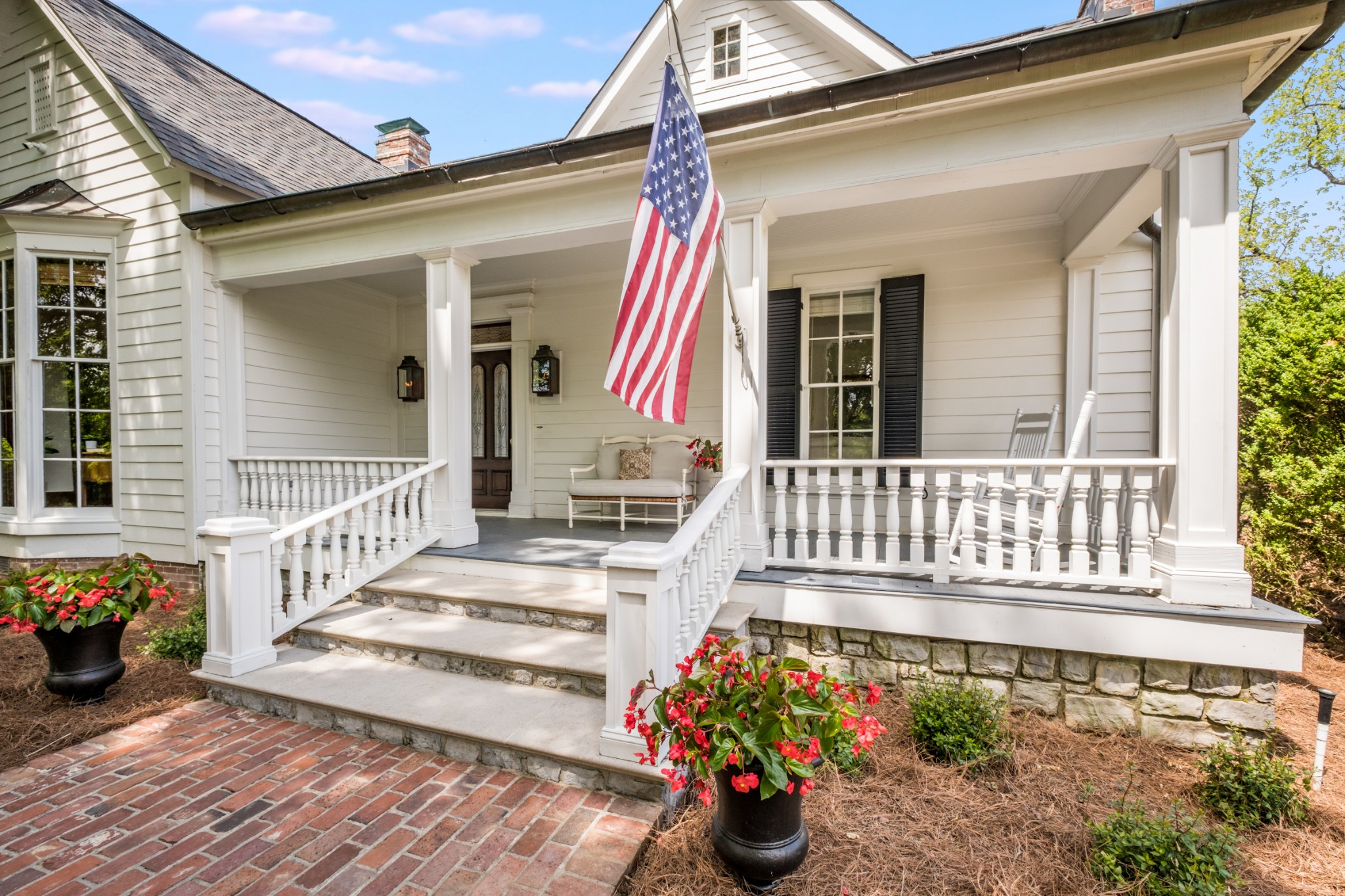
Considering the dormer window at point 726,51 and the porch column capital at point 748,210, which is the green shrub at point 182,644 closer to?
the porch column capital at point 748,210

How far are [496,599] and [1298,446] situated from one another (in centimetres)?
520

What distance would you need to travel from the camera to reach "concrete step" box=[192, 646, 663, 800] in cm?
225

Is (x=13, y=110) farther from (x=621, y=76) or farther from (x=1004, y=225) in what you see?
(x=1004, y=225)

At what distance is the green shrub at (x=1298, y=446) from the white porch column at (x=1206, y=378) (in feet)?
5.88

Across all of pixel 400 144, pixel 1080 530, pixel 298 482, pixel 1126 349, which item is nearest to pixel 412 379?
pixel 298 482

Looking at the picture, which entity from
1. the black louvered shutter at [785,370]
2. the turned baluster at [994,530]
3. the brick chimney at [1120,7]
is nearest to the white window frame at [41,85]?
the black louvered shutter at [785,370]

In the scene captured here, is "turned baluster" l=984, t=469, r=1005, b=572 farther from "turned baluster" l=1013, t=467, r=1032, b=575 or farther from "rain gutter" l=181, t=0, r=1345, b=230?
"rain gutter" l=181, t=0, r=1345, b=230

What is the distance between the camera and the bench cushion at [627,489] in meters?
5.17

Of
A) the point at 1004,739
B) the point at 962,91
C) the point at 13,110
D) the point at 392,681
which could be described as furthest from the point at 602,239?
the point at 13,110

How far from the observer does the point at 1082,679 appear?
9.16ft

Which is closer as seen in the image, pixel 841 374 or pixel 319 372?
pixel 841 374

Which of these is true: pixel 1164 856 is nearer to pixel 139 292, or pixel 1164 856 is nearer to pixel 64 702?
pixel 64 702

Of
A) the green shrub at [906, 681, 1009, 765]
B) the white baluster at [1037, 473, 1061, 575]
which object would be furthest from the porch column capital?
the green shrub at [906, 681, 1009, 765]

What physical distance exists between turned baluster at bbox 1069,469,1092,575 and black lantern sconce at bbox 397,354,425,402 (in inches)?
245
